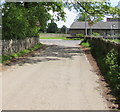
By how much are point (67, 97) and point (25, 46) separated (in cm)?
1927

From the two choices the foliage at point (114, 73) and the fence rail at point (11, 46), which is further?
the fence rail at point (11, 46)

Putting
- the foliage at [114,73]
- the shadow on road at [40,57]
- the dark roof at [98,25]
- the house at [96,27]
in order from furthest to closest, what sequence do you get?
the dark roof at [98,25]
the house at [96,27]
the shadow on road at [40,57]
the foliage at [114,73]

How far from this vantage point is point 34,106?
5980mm

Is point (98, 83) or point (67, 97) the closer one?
point (67, 97)

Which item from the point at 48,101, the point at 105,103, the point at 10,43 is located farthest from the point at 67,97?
the point at 10,43

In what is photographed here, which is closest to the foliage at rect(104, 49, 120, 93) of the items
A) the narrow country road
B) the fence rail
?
the narrow country road

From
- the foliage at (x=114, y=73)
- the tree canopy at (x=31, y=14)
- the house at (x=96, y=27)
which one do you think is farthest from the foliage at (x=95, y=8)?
the house at (x=96, y=27)

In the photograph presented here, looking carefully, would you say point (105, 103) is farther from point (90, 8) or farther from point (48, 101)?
point (90, 8)

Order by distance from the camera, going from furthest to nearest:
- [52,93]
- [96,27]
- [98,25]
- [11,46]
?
[98,25] → [96,27] → [11,46] → [52,93]

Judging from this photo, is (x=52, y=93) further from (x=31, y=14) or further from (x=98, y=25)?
(x=98, y=25)

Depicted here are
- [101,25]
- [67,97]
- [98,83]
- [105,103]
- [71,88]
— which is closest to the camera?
[105,103]

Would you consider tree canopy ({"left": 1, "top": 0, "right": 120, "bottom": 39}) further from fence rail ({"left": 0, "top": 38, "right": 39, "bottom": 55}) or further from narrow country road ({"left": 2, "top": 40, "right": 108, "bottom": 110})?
narrow country road ({"left": 2, "top": 40, "right": 108, "bottom": 110})

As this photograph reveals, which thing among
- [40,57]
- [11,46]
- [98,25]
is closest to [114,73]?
[40,57]

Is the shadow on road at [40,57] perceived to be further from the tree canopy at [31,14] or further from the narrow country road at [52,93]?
the narrow country road at [52,93]
